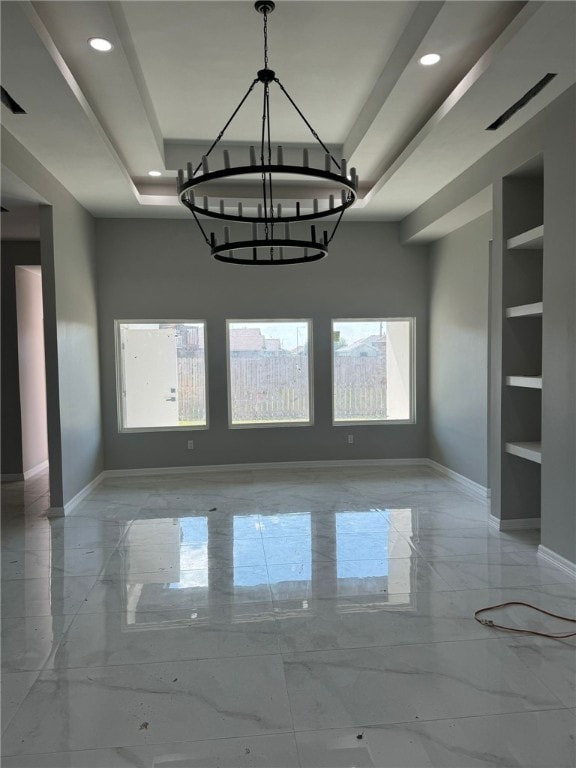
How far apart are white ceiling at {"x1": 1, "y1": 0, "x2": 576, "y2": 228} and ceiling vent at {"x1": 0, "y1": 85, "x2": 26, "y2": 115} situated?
0.15 ft

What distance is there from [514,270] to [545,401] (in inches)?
48.3

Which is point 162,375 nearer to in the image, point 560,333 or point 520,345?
point 520,345

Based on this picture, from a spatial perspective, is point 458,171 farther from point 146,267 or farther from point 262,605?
point 262,605

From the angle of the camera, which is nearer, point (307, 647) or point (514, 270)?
point (307, 647)

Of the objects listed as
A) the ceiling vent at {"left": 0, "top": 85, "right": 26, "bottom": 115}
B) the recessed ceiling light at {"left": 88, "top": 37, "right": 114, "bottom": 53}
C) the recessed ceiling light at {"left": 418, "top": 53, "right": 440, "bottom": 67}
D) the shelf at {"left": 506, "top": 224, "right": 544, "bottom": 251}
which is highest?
the recessed ceiling light at {"left": 88, "top": 37, "right": 114, "bottom": 53}

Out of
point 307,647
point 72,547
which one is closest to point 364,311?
point 72,547

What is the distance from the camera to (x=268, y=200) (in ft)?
19.8

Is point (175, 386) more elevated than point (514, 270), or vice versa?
point (514, 270)

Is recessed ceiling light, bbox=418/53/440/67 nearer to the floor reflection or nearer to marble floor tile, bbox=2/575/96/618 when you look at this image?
the floor reflection

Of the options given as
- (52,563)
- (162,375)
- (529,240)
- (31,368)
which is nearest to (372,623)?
(52,563)

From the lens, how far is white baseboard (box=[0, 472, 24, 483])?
6734mm

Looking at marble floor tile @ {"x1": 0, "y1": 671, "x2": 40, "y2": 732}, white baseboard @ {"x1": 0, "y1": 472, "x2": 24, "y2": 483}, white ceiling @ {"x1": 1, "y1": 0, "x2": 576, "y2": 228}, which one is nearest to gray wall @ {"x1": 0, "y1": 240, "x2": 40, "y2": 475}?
white baseboard @ {"x1": 0, "y1": 472, "x2": 24, "y2": 483}

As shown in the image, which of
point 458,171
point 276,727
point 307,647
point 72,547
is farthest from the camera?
point 458,171

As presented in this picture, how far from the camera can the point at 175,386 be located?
6.83 metres
